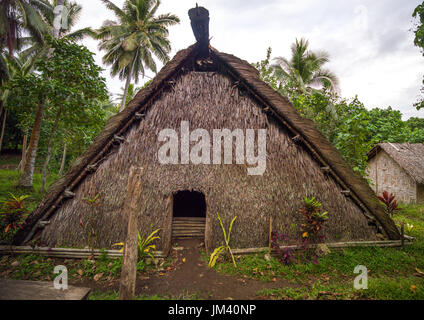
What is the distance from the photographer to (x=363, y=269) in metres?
3.45

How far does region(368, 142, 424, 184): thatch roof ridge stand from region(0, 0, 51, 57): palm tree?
21.0m

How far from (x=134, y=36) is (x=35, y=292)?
15.5 metres

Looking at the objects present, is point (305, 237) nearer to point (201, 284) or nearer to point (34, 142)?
point (201, 284)

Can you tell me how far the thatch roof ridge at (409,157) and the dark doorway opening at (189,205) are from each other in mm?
10269

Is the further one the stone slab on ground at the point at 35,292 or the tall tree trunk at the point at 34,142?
the tall tree trunk at the point at 34,142

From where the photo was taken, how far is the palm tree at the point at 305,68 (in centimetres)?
1352

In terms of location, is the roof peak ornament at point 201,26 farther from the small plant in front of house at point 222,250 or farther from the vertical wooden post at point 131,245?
the small plant in front of house at point 222,250

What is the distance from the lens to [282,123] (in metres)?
4.19

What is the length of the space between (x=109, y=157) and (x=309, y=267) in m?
4.78

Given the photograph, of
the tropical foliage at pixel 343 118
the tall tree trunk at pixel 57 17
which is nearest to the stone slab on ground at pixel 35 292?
the tropical foliage at pixel 343 118

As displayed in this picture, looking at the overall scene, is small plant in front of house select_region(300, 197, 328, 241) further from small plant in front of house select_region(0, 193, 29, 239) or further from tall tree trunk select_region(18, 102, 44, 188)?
tall tree trunk select_region(18, 102, 44, 188)

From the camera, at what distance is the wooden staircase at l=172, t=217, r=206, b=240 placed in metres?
4.46

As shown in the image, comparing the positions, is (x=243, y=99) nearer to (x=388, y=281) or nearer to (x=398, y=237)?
(x=388, y=281)
